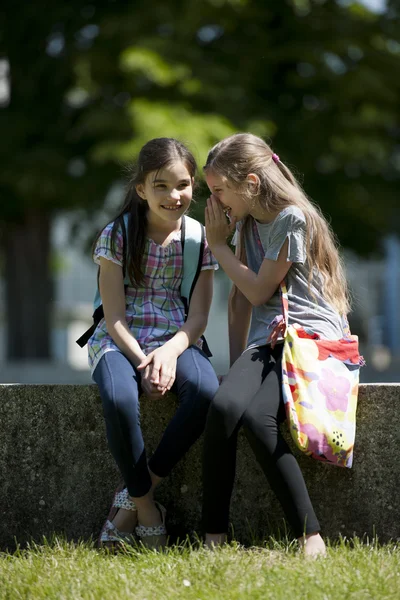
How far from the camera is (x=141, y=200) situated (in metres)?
4.12

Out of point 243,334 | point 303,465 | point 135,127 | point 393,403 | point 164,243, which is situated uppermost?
point 135,127

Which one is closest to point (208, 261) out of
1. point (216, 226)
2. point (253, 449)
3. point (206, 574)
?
point (216, 226)

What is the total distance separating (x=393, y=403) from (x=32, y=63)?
11424 mm

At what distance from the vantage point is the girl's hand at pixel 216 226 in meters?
3.93

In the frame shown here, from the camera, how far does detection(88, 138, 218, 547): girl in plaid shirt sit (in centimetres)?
363

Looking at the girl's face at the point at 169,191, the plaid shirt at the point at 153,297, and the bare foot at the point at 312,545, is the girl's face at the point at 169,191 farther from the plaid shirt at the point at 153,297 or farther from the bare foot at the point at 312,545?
the bare foot at the point at 312,545

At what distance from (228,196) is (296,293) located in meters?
0.50

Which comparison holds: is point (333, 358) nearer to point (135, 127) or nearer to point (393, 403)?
point (393, 403)

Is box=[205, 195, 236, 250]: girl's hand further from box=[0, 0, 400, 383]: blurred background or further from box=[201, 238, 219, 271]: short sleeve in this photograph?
box=[0, 0, 400, 383]: blurred background

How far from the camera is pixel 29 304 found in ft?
50.1

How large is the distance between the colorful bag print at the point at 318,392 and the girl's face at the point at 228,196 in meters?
0.46

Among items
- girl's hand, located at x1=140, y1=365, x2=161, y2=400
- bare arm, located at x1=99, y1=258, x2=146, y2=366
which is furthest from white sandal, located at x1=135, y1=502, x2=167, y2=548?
bare arm, located at x1=99, y1=258, x2=146, y2=366

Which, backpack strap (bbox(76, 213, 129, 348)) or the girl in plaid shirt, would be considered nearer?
the girl in plaid shirt

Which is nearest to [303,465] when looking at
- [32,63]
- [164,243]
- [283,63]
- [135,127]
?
[164,243]
